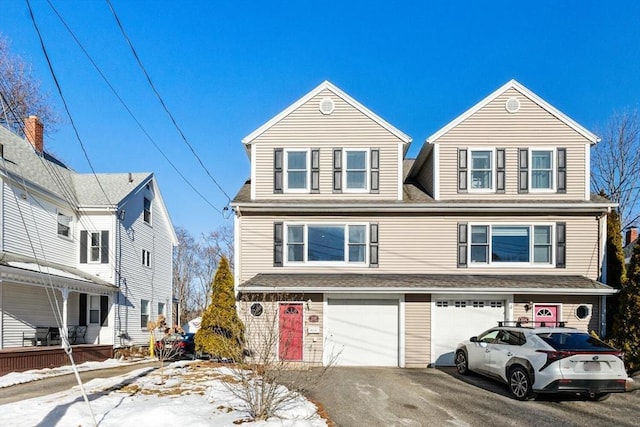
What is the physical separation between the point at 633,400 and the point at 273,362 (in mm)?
7668

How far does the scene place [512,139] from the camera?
1501 centimetres

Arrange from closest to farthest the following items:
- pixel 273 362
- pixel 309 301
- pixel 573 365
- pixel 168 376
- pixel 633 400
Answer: pixel 273 362 < pixel 573 365 < pixel 633 400 < pixel 168 376 < pixel 309 301

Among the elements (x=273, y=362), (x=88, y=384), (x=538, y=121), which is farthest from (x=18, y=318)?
(x=538, y=121)

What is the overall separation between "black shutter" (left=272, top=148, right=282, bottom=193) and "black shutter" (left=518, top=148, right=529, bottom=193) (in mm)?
8029

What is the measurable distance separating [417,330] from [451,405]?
216 inches

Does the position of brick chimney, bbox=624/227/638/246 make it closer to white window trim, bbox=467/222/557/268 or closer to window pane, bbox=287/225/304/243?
white window trim, bbox=467/222/557/268

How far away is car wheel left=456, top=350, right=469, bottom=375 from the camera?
38.7 ft

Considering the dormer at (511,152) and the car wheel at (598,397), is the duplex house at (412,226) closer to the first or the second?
the dormer at (511,152)

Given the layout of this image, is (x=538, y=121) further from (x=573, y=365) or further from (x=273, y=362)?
(x=273, y=362)

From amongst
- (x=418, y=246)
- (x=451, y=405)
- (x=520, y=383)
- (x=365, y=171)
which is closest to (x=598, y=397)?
(x=520, y=383)

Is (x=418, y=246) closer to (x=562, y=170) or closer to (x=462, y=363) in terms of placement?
(x=462, y=363)

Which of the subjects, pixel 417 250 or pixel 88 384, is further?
pixel 417 250

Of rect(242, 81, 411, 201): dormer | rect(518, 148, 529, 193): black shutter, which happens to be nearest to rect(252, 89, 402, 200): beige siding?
rect(242, 81, 411, 201): dormer

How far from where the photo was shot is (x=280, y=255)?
48.1 feet
